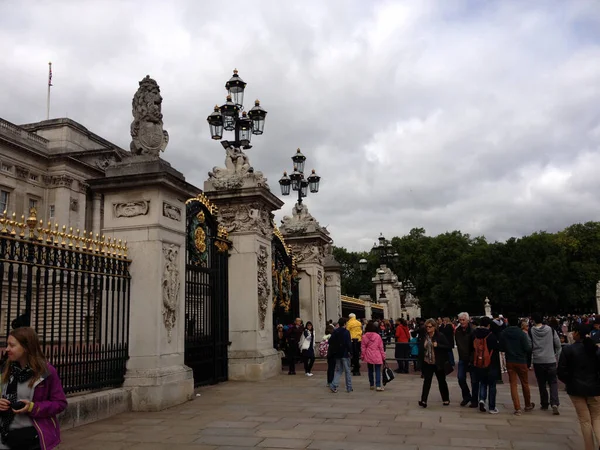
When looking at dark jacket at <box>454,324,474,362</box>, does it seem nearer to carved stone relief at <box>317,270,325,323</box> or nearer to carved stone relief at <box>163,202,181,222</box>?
A: carved stone relief at <box>163,202,181,222</box>

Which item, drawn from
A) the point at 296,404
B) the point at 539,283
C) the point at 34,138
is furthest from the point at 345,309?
the point at 539,283

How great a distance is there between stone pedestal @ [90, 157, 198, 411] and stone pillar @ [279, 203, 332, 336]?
9.47m

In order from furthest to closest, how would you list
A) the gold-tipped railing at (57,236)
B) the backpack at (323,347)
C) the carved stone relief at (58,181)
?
the carved stone relief at (58,181)
the backpack at (323,347)
the gold-tipped railing at (57,236)

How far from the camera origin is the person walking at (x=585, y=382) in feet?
19.7

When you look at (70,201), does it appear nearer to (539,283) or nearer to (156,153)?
(156,153)

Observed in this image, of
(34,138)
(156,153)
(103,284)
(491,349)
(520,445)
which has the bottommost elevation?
(520,445)

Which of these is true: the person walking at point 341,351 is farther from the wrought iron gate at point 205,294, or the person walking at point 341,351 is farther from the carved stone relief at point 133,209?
the carved stone relief at point 133,209

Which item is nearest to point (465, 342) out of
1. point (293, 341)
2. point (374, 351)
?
point (374, 351)

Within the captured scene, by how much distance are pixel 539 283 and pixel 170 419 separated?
195 ft

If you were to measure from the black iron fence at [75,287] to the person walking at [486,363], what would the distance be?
576cm

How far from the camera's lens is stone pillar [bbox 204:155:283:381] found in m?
13.3

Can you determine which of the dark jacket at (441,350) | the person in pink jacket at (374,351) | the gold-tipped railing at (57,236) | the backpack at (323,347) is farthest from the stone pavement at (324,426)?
the backpack at (323,347)

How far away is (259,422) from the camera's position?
7.97 m

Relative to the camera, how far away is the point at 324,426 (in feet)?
25.4
